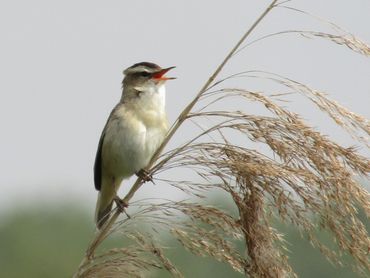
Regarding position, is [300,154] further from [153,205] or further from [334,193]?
[153,205]

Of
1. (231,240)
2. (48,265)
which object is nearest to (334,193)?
(231,240)

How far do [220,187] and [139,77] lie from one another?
2.19 metres

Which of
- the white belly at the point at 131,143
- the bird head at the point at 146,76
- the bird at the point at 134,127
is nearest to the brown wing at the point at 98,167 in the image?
the bird at the point at 134,127

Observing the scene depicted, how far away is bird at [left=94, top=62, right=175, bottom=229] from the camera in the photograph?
5797mm

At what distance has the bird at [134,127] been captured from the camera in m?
5.80

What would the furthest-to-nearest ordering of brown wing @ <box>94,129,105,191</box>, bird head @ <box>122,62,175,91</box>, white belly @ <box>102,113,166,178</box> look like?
brown wing @ <box>94,129,105,191</box>
bird head @ <box>122,62,175,91</box>
white belly @ <box>102,113,166,178</box>

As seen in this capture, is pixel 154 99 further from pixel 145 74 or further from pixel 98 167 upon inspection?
pixel 98 167

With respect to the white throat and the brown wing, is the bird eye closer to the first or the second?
the white throat

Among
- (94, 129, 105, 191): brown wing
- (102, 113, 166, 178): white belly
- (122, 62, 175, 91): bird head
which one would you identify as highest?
(122, 62, 175, 91): bird head

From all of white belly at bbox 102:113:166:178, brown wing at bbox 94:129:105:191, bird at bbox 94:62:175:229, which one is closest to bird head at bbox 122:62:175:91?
bird at bbox 94:62:175:229

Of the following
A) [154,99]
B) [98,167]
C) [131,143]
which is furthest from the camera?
[98,167]

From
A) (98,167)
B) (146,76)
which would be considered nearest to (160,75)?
(146,76)

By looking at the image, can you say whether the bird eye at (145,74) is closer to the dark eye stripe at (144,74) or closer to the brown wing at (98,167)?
the dark eye stripe at (144,74)

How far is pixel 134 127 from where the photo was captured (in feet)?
19.1
